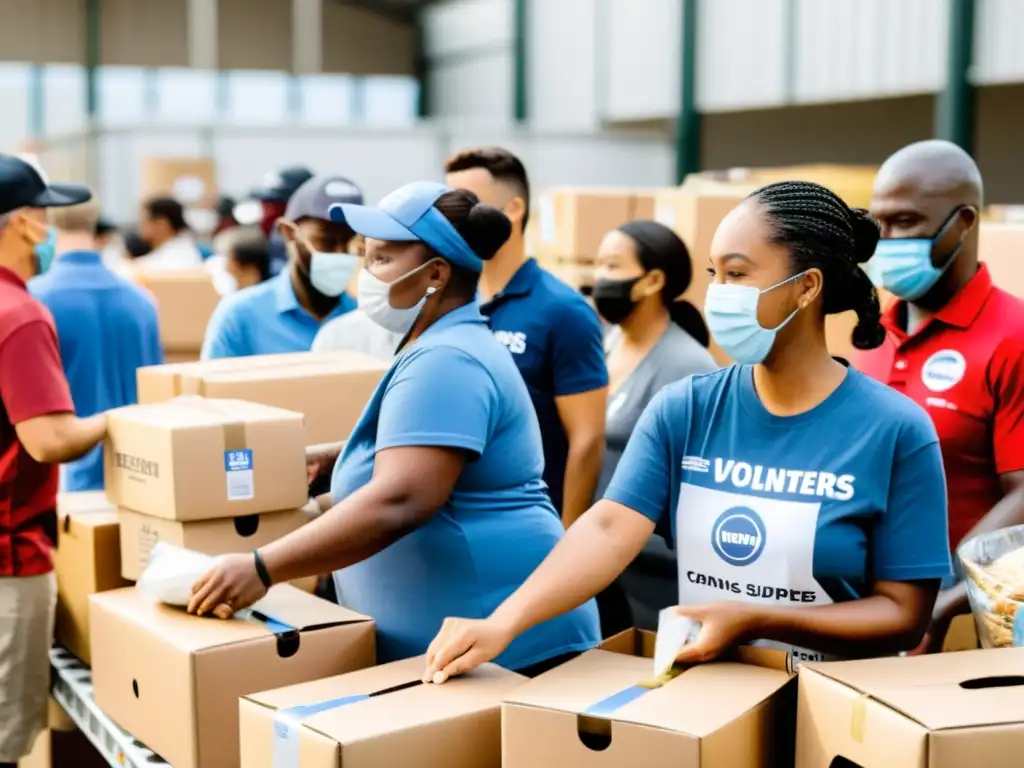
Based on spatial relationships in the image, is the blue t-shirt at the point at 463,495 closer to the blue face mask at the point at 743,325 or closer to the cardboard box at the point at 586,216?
the blue face mask at the point at 743,325

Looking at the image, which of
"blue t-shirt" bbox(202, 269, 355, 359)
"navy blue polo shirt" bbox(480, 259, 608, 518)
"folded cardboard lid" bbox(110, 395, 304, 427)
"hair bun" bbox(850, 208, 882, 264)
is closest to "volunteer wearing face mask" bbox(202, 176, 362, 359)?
"blue t-shirt" bbox(202, 269, 355, 359)

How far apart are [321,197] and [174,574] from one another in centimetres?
157

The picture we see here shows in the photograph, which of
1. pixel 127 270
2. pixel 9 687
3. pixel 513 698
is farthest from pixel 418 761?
pixel 127 270

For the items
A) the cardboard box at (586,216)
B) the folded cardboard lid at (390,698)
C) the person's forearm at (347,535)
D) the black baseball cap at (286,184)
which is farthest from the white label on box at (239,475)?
the cardboard box at (586,216)

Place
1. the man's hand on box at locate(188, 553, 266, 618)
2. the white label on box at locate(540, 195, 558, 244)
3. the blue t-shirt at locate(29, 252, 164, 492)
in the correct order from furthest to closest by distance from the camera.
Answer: the white label on box at locate(540, 195, 558, 244) < the blue t-shirt at locate(29, 252, 164, 492) < the man's hand on box at locate(188, 553, 266, 618)

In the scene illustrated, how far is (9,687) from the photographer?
2.54 meters

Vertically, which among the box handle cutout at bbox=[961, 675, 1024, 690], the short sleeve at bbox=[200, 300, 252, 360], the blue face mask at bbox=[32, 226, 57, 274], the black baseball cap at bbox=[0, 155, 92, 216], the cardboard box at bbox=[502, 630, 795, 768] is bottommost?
the cardboard box at bbox=[502, 630, 795, 768]

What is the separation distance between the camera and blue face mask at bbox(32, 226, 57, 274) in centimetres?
271

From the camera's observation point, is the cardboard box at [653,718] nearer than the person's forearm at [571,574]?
Yes

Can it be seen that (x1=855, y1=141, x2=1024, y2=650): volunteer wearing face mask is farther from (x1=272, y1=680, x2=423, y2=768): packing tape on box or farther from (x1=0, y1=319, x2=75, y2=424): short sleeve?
(x1=0, y1=319, x2=75, y2=424): short sleeve

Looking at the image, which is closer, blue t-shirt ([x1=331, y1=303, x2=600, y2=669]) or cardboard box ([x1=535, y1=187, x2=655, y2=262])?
blue t-shirt ([x1=331, y1=303, x2=600, y2=669])

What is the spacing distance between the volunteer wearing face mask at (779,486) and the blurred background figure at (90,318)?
226cm

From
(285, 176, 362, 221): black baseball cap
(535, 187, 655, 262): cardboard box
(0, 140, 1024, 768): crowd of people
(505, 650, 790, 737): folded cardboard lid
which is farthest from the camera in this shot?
(535, 187, 655, 262): cardboard box

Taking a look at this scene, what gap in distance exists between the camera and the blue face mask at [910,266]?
2.49 meters
